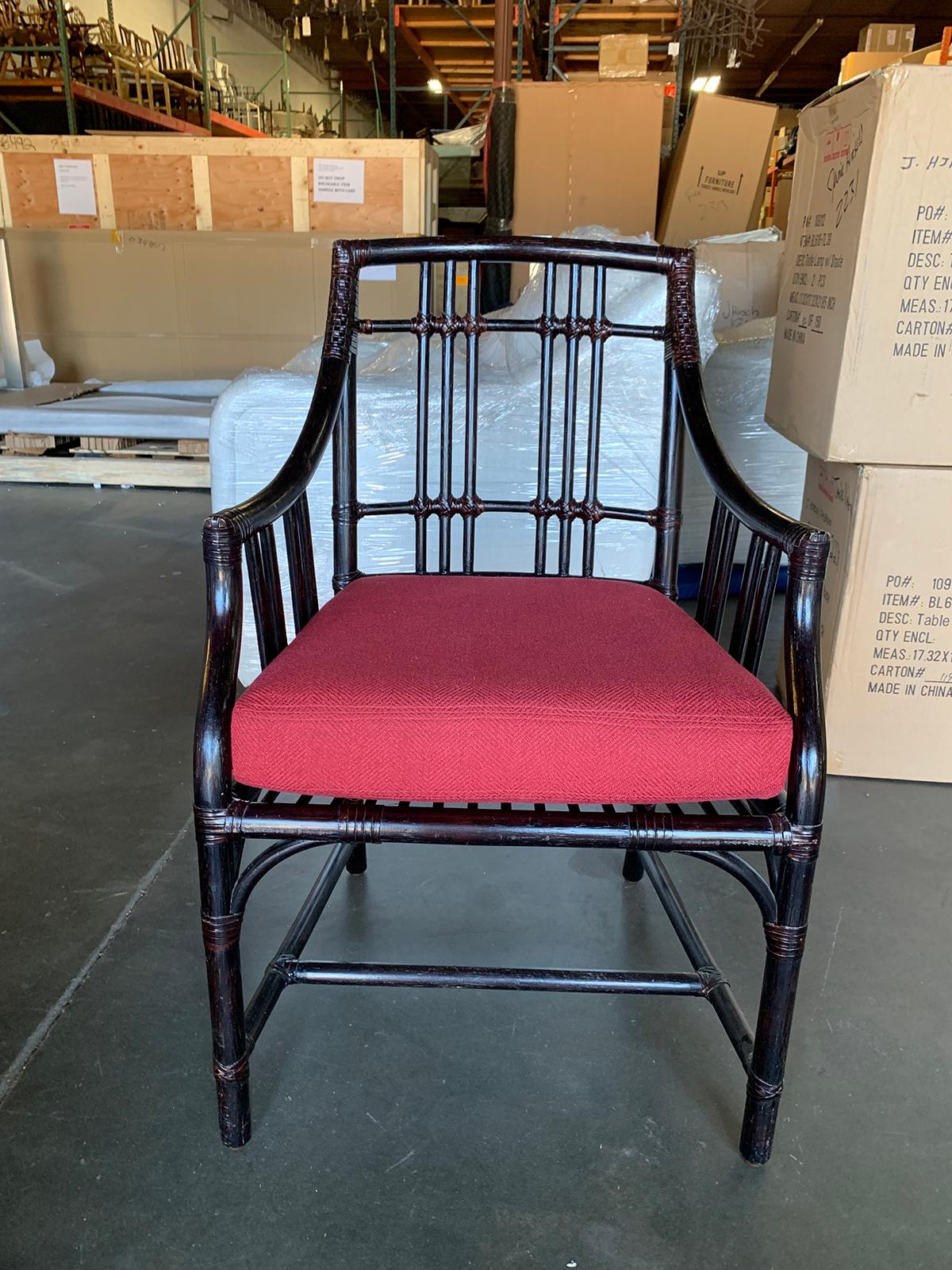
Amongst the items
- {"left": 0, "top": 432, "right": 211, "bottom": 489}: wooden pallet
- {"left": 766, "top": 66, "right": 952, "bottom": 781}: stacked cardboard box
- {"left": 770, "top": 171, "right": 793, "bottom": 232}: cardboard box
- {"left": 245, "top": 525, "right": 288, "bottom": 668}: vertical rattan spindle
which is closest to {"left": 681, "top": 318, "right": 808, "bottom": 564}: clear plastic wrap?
{"left": 766, "top": 66, "right": 952, "bottom": 781}: stacked cardboard box

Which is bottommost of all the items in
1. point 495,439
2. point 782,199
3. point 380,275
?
point 495,439

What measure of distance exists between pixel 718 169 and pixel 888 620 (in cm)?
351

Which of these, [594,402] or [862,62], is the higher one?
[862,62]

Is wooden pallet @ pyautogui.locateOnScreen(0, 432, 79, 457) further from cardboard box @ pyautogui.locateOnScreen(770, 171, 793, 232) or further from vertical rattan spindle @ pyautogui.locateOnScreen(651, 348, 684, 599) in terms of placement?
cardboard box @ pyautogui.locateOnScreen(770, 171, 793, 232)

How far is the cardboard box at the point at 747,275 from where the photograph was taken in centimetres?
335

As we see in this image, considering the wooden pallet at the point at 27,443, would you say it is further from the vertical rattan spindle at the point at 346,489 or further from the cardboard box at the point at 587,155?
the vertical rattan spindle at the point at 346,489

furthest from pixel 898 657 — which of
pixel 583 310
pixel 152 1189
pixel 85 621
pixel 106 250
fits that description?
pixel 106 250

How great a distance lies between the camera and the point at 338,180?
440 cm

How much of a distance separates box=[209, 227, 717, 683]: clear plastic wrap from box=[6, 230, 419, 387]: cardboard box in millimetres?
2884

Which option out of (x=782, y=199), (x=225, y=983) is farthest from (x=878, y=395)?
(x=782, y=199)

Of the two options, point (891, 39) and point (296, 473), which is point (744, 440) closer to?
point (296, 473)

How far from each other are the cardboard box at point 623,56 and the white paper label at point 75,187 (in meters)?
2.63

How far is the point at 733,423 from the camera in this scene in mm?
2508

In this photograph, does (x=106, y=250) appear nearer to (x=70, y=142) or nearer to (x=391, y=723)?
(x=70, y=142)
